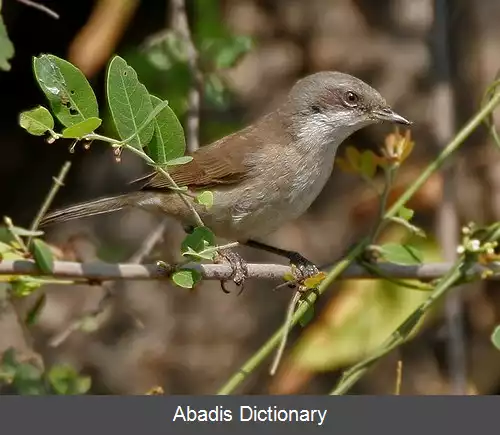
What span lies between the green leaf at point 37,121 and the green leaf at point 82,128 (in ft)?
0.40

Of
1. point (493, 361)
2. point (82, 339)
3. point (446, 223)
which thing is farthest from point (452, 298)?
point (82, 339)

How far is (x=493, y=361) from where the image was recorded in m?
4.91

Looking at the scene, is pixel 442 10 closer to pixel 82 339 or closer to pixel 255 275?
pixel 255 275

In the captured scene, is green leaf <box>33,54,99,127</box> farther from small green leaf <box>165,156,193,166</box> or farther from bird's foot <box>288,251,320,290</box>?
bird's foot <box>288,251,320,290</box>

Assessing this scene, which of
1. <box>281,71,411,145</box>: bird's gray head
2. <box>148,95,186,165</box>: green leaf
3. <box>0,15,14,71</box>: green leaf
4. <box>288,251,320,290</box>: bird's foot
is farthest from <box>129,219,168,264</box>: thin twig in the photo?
<box>148,95,186,165</box>: green leaf

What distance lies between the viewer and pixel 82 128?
92.2 inches

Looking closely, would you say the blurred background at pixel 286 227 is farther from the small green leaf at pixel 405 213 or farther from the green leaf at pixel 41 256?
the green leaf at pixel 41 256

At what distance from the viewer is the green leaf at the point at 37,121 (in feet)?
7.98

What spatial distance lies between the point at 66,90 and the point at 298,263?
1492mm

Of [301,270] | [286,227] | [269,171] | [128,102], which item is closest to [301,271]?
[301,270]

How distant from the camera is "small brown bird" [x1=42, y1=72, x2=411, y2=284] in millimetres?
3598

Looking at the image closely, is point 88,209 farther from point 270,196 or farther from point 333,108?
point 333,108

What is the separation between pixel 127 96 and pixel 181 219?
1.35 meters

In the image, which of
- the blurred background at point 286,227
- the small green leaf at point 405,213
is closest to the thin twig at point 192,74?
the blurred background at point 286,227
